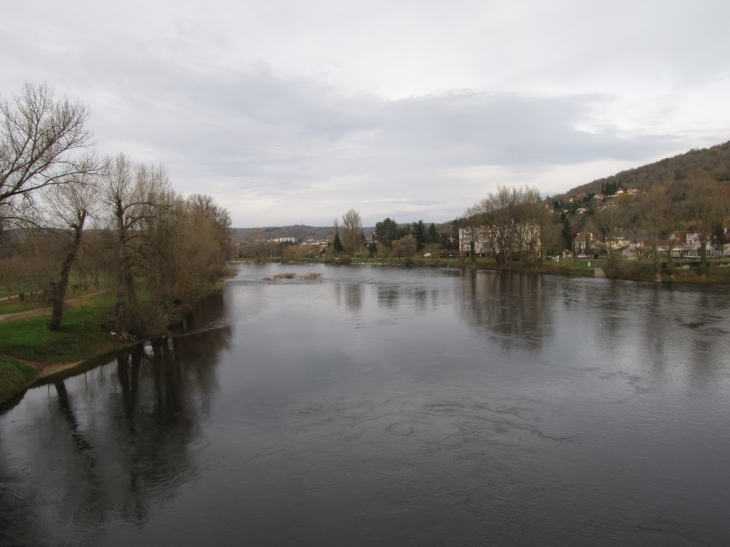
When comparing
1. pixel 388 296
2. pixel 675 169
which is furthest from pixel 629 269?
pixel 675 169

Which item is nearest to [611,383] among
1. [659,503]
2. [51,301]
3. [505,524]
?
[659,503]

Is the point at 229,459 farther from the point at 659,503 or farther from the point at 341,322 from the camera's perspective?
the point at 341,322

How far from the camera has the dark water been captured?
7.14 m

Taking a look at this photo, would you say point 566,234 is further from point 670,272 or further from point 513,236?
point 670,272

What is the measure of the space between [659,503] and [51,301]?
20.4 metres

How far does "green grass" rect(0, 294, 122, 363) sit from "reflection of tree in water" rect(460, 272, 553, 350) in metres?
16.1

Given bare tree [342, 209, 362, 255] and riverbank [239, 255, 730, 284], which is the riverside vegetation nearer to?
riverbank [239, 255, 730, 284]

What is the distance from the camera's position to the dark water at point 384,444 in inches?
281

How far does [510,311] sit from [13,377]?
22.6 m

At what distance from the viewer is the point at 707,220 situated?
1484 inches

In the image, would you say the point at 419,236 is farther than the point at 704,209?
Yes

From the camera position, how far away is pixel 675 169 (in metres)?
99.5

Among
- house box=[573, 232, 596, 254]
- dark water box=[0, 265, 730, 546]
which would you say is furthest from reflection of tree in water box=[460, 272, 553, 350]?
house box=[573, 232, 596, 254]

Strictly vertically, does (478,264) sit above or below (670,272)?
above
